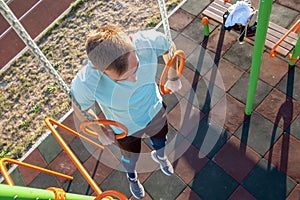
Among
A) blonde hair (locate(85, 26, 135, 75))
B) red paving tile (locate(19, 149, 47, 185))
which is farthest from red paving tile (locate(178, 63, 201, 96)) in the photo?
blonde hair (locate(85, 26, 135, 75))

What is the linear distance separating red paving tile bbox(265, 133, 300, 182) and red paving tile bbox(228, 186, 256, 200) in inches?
18.0

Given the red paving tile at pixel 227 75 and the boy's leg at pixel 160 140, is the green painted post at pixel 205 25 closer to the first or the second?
the red paving tile at pixel 227 75

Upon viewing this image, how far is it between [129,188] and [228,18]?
8.00 ft

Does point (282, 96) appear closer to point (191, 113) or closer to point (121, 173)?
point (191, 113)

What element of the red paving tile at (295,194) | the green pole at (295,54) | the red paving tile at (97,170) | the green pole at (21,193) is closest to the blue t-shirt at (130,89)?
the green pole at (21,193)

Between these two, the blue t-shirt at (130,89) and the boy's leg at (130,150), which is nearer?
the blue t-shirt at (130,89)

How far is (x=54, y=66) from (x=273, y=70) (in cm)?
338

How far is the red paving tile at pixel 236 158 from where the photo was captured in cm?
355

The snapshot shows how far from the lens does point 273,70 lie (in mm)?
4172

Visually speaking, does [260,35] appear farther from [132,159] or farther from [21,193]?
[21,193]

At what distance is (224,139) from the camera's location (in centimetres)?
379

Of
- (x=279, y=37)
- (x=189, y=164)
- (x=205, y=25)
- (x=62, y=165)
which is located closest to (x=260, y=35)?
(x=279, y=37)

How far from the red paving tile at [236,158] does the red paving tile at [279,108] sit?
19.6 inches

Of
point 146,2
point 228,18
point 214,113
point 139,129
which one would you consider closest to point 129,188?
point 139,129
